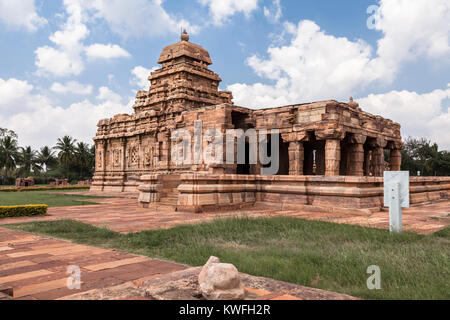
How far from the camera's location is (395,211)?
20.5 ft

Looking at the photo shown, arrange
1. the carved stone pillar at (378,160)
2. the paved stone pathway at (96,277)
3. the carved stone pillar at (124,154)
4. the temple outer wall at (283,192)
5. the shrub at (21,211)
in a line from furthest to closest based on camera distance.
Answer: the carved stone pillar at (124,154)
the carved stone pillar at (378,160)
the temple outer wall at (283,192)
the shrub at (21,211)
the paved stone pathway at (96,277)

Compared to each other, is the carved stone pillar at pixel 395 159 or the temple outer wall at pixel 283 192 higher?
the carved stone pillar at pixel 395 159

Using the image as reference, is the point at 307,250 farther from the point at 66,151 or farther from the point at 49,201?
the point at 66,151

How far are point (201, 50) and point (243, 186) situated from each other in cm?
1750

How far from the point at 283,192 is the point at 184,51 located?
1648 cm

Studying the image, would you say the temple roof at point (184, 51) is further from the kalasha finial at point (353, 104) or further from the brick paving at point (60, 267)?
the brick paving at point (60, 267)

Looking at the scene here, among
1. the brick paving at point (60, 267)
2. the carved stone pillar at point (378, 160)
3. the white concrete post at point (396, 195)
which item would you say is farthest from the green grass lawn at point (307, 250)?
the carved stone pillar at point (378, 160)

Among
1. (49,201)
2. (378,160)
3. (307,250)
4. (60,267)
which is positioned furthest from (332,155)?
(49,201)

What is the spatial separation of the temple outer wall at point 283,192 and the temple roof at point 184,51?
15.7 m

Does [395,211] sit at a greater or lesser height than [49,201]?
greater

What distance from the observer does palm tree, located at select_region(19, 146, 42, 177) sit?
161ft

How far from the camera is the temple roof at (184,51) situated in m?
25.2
